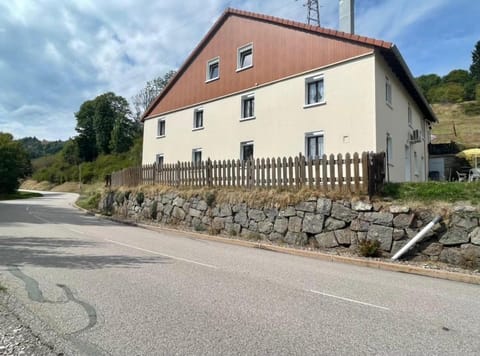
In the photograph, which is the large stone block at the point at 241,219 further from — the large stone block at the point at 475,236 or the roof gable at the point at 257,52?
the roof gable at the point at 257,52

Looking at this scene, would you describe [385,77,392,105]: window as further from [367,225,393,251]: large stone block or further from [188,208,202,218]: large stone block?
[188,208,202,218]: large stone block

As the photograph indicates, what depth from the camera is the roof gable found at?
54.2 feet

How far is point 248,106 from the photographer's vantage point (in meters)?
20.9

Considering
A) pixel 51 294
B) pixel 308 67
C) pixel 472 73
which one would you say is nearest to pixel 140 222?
pixel 308 67

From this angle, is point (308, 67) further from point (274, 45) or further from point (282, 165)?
point (282, 165)

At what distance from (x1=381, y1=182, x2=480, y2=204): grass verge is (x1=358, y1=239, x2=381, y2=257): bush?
145cm

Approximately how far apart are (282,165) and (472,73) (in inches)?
3739

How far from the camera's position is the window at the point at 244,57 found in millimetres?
20906

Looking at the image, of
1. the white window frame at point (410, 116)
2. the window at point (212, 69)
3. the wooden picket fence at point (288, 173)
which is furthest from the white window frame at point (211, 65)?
the white window frame at point (410, 116)

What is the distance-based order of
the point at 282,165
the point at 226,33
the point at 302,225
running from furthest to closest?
the point at 226,33 < the point at 282,165 < the point at 302,225

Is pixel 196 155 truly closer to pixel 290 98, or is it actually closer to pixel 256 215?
pixel 290 98

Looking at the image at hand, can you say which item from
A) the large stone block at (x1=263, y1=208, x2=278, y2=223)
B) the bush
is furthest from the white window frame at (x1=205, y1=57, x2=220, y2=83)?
A: the bush

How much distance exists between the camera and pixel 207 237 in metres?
13.2

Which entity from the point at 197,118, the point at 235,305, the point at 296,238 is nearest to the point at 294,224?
the point at 296,238
